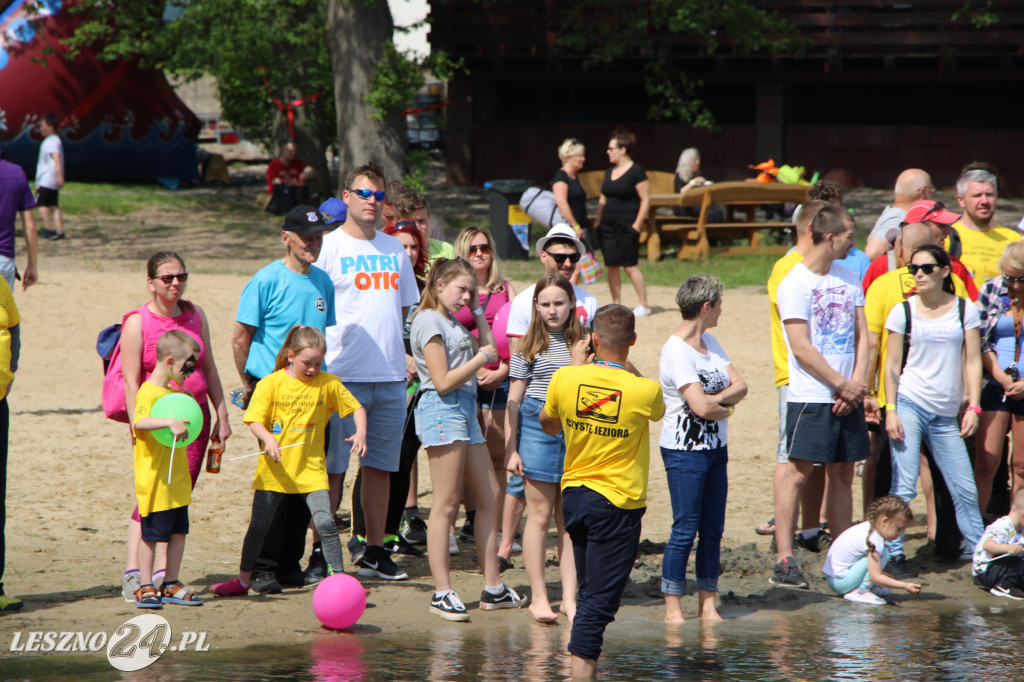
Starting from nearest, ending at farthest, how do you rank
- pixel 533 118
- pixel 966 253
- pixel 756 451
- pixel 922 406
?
pixel 922 406 → pixel 966 253 → pixel 756 451 → pixel 533 118

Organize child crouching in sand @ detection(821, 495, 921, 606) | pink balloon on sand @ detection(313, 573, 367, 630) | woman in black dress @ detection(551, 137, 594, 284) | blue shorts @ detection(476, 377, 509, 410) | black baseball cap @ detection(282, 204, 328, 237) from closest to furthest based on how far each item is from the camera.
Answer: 1. pink balloon on sand @ detection(313, 573, 367, 630)
2. black baseball cap @ detection(282, 204, 328, 237)
3. child crouching in sand @ detection(821, 495, 921, 606)
4. blue shorts @ detection(476, 377, 509, 410)
5. woman in black dress @ detection(551, 137, 594, 284)

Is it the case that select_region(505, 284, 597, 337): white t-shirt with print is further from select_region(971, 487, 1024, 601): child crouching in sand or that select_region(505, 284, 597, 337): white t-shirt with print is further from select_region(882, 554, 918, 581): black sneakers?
select_region(971, 487, 1024, 601): child crouching in sand

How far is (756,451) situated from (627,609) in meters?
3.26

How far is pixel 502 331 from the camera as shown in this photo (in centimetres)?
625

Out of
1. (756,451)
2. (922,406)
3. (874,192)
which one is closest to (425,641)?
(922,406)

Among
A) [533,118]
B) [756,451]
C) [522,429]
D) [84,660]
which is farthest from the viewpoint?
[533,118]

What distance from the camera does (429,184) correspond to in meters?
27.7

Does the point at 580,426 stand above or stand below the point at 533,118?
below

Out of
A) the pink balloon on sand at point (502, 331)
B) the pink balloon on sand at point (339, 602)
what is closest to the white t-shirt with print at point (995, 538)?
the pink balloon on sand at point (502, 331)

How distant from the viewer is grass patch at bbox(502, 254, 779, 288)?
49.4 ft

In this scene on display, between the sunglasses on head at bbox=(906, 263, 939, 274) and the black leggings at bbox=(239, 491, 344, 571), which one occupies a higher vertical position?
the sunglasses on head at bbox=(906, 263, 939, 274)

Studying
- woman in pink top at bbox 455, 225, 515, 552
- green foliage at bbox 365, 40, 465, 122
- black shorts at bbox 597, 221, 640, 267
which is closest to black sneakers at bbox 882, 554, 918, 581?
woman in pink top at bbox 455, 225, 515, 552

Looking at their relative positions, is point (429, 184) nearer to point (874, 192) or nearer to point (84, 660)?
point (874, 192)

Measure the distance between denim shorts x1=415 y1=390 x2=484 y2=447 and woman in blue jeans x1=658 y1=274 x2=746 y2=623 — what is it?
0.97 meters
